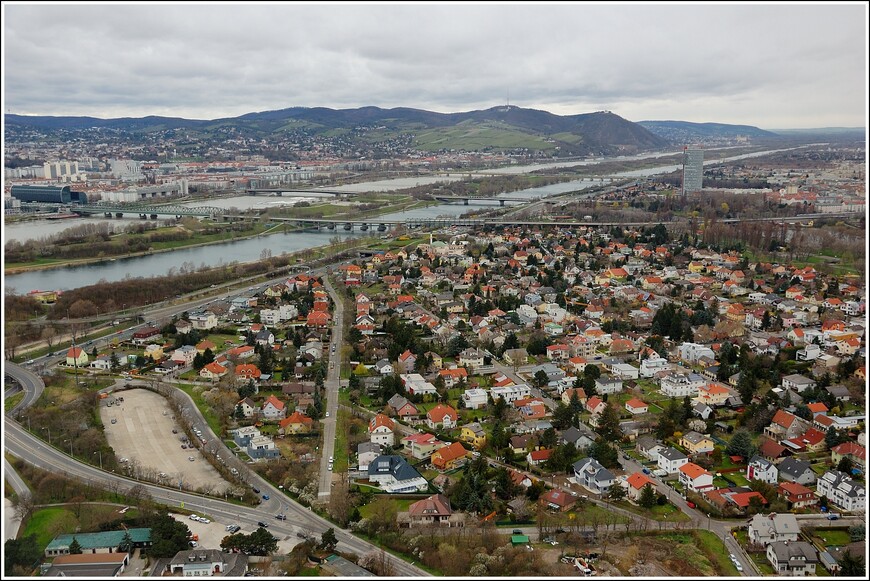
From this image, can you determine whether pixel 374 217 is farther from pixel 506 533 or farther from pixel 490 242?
pixel 506 533

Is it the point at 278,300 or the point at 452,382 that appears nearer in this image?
the point at 452,382

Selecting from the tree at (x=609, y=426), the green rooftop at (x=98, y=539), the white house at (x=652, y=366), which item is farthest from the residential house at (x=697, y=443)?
the green rooftop at (x=98, y=539)

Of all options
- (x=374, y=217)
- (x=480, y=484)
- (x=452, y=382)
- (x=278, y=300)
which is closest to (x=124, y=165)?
(x=374, y=217)

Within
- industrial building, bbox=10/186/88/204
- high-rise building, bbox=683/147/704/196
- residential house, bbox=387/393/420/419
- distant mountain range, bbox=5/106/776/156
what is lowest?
residential house, bbox=387/393/420/419

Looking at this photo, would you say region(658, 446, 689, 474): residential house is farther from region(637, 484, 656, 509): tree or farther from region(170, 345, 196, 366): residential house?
region(170, 345, 196, 366): residential house

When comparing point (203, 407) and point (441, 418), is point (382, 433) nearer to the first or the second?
point (441, 418)

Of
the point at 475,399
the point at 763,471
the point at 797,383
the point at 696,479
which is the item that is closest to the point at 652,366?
the point at 797,383

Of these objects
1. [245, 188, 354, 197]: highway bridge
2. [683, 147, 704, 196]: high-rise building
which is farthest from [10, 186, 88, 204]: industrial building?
[683, 147, 704, 196]: high-rise building
